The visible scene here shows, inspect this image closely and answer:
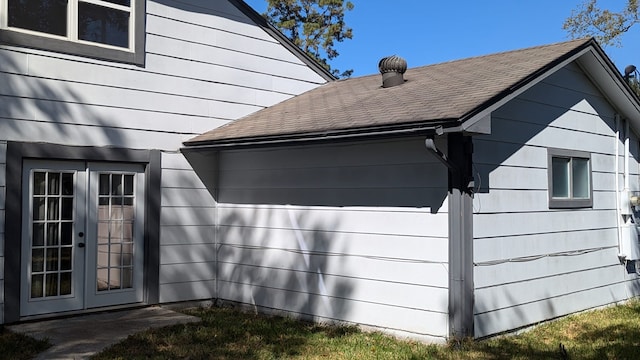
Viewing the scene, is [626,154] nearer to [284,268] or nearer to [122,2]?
[284,268]


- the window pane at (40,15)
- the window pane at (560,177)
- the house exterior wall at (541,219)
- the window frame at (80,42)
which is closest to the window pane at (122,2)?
the window frame at (80,42)

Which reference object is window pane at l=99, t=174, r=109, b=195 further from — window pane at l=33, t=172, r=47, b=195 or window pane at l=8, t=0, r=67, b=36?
window pane at l=8, t=0, r=67, b=36

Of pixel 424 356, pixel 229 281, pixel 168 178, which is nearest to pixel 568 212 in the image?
pixel 424 356

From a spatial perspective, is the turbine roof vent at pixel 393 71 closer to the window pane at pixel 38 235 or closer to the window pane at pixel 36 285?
the window pane at pixel 38 235

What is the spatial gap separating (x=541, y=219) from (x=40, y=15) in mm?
6784

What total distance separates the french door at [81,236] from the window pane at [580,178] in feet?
19.8

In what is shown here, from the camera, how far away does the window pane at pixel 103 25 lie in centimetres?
804

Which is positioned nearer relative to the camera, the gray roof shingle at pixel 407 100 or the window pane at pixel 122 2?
the gray roof shingle at pixel 407 100

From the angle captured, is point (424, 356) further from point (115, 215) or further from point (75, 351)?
point (115, 215)

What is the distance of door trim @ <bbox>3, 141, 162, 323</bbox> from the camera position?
23.7 ft

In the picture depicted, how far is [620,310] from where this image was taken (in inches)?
333

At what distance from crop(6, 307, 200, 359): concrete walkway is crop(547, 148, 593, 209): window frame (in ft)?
16.0

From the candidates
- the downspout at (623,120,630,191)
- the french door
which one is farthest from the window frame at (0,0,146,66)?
the downspout at (623,120,630,191)

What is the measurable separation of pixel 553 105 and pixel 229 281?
5.17 m
